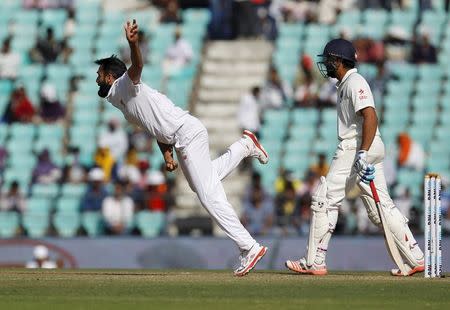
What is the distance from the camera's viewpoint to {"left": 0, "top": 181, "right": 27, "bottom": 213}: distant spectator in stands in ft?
66.6

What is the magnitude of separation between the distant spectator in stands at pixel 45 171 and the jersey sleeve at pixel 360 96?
10067mm

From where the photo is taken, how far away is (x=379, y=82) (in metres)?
21.9

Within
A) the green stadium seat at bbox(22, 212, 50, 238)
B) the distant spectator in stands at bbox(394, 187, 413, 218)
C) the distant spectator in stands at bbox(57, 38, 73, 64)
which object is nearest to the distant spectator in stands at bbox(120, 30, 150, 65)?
the distant spectator in stands at bbox(57, 38, 73, 64)

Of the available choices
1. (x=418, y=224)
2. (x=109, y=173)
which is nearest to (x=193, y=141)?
(x=418, y=224)

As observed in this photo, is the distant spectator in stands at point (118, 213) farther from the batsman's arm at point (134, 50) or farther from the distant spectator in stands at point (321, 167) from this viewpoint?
the batsman's arm at point (134, 50)

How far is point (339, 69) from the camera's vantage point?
1207 cm

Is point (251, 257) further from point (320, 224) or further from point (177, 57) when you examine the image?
point (177, 57)

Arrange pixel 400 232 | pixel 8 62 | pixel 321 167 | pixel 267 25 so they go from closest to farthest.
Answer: pixel 400 232, pixel 321 167, pixel 267 25, pixel 8 62

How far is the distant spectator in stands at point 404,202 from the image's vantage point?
18.3 meters

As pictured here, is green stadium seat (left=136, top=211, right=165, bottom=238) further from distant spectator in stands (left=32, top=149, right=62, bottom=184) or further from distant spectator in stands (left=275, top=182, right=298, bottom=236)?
distant spectator in stands (left=32, top=149, right=62, bottom=184)

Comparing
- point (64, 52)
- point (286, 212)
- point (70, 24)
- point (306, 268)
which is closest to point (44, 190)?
point (64, 52)

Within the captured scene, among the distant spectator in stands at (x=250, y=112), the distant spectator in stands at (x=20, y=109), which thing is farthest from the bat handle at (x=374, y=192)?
the distant spectator in stands at (x=20, y=109)

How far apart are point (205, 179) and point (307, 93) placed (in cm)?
1035

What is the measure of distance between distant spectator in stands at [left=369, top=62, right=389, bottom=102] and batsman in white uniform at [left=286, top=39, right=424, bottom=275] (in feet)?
31.6
